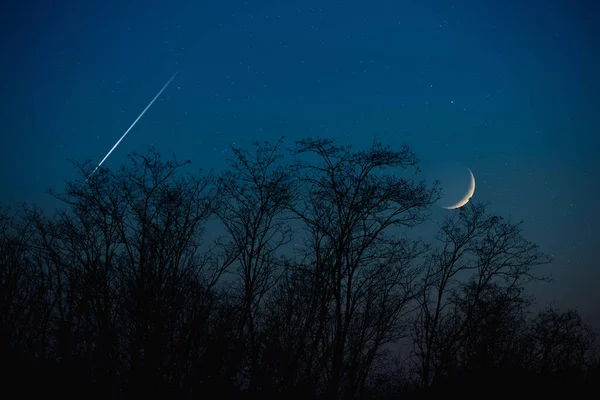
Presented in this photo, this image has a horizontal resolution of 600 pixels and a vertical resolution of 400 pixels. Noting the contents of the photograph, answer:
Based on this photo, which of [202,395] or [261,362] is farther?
[261,362]

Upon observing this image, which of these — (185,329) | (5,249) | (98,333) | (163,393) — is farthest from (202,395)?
(5,249)

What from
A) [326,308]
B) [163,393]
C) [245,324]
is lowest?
[163,393]

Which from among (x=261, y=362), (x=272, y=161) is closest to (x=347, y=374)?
(x=261, y=362)

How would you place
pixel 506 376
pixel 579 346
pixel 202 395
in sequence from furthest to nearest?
pixel 579 346 < pixel 506 376 < pixel 202 395

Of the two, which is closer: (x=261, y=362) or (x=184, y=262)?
(x=184, y=262)

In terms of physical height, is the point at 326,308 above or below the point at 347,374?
above

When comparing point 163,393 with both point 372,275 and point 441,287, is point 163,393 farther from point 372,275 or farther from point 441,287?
point 441,287

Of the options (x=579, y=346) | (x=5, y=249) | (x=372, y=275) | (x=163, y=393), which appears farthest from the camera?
(x=579, y=346)

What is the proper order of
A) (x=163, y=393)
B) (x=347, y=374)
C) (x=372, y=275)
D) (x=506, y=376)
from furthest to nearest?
(x=506, y=376)
(x=347, y=374)
(x=372, y=275)
(x=163, y=393)

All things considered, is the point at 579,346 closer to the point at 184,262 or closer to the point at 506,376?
the point at 506,376

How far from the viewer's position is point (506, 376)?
811 inches

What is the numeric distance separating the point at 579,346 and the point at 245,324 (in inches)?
1213

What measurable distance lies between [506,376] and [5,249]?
27569 millimetres

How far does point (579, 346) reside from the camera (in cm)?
3288
